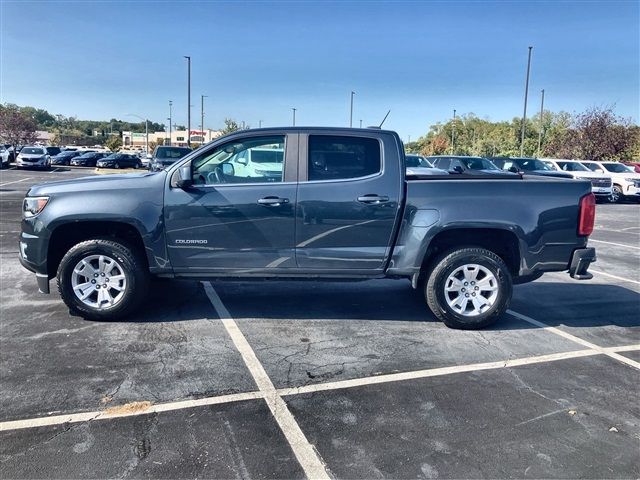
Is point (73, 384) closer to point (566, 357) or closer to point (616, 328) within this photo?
point (566, 357)

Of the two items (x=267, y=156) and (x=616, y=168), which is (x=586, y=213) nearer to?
(x=267, y=156)

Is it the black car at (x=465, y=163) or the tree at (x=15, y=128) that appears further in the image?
the tree at (x=15, y=128)

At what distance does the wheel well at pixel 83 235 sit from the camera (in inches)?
201

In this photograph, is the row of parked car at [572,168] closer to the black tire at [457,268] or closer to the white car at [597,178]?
the white car at [597,178]

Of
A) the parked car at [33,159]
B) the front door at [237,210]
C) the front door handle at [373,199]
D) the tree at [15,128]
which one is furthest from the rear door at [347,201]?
the tree at [15,128]

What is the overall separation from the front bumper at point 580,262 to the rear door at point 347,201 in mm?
1836

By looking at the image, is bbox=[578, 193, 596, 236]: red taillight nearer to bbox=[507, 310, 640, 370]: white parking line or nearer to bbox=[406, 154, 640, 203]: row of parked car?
bbox=[507, 310, 640, 370]: white parking line

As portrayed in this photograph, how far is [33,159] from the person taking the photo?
34.8m

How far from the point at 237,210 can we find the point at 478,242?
2484 millimetres

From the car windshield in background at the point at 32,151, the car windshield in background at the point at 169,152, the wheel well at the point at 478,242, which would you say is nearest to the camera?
the wheel well at the point at 478,242

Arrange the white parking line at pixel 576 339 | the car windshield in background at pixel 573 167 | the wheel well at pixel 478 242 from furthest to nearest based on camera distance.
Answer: the car windshield in background at pixel 573 167 < the wheel well at pixel 478 242 < the white parking line at pixel 576 339

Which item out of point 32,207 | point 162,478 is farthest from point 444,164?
point 162,478

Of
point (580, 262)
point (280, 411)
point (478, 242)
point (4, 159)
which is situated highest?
point (4, 159)

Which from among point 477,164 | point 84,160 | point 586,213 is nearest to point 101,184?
point 586,213
